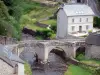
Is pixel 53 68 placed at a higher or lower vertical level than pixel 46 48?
lower

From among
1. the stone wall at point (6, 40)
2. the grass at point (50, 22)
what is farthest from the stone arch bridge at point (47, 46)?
the grass at point (50, 22)

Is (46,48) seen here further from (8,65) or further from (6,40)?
(8,65)

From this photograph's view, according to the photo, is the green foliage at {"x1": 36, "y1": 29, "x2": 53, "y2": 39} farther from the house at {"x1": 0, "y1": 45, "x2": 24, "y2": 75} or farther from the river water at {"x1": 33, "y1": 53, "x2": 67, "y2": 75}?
the house at {"x1": 0, "y1": 45, "x2": 24, "y2": 75}

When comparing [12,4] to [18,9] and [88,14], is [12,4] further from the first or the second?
[88,14]

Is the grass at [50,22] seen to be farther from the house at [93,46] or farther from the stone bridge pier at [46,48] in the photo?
the house at [93,46]

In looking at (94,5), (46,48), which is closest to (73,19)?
(46,48)

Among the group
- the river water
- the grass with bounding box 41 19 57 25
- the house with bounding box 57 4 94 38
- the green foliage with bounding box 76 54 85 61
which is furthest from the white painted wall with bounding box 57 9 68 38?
the green foliage with bounding box 76 54 85 61
